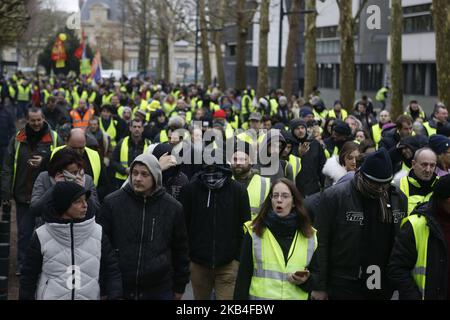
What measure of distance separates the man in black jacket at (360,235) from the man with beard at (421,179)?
100 centimetres

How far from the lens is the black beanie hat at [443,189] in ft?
19.5

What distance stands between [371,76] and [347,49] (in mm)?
27404

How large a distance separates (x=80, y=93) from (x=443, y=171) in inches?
1005

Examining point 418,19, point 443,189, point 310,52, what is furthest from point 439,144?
point 418,19

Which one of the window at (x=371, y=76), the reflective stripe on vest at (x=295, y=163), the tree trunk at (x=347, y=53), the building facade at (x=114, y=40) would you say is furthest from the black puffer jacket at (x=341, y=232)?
the building facade at (x=114, y=40)

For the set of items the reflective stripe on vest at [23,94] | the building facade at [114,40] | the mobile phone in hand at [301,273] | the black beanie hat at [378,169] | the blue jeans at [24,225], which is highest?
the building facade at [114,40]

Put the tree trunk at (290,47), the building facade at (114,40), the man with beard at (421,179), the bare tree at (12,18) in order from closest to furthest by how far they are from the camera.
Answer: the man with beard at (421,179)
the bare tree at (12,18)
the tree trunk at (290,47)
the building facade at (114,40)

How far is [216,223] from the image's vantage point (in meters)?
7.49

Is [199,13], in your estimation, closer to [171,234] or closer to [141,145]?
[141,145]

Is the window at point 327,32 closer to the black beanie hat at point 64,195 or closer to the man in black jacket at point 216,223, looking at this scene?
the man in black jacket at point 216,223

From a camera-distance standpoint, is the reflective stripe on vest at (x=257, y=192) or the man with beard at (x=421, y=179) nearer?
the man with beard at (x=421, y=179)

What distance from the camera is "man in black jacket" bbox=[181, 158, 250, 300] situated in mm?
7484
